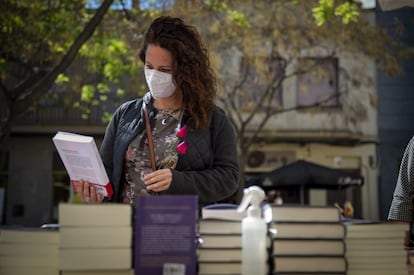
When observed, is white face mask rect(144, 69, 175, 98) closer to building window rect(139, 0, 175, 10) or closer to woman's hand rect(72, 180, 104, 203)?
woman's hand rect(72, 180, 104, 203)

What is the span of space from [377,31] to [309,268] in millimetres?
12277

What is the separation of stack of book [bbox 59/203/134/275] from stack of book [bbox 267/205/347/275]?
0.37 meters

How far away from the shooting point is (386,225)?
1556 millimetres

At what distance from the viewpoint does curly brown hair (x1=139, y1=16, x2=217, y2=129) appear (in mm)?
2189

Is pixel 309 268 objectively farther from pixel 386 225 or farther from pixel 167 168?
pixel 167 168

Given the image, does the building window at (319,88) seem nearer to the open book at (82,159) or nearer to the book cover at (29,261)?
the open book at (82,159)

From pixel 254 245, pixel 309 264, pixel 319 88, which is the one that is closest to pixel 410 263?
pixel 309 264

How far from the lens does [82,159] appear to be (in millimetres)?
1871

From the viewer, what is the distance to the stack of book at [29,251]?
146 centimetres

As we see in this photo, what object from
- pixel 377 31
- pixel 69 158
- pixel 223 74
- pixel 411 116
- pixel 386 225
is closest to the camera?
pixel 386 225

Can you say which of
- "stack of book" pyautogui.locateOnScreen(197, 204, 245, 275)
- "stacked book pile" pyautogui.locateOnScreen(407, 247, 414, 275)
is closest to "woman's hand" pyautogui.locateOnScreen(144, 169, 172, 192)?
"stack of book" pyautogui.locateOnScreen(197, 204, 245, 275)

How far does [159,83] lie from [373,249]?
1.01 m

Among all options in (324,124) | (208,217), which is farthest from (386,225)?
(324,124)

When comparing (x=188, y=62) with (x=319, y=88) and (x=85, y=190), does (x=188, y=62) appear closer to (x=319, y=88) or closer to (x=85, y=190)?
(x=85, y=190)
